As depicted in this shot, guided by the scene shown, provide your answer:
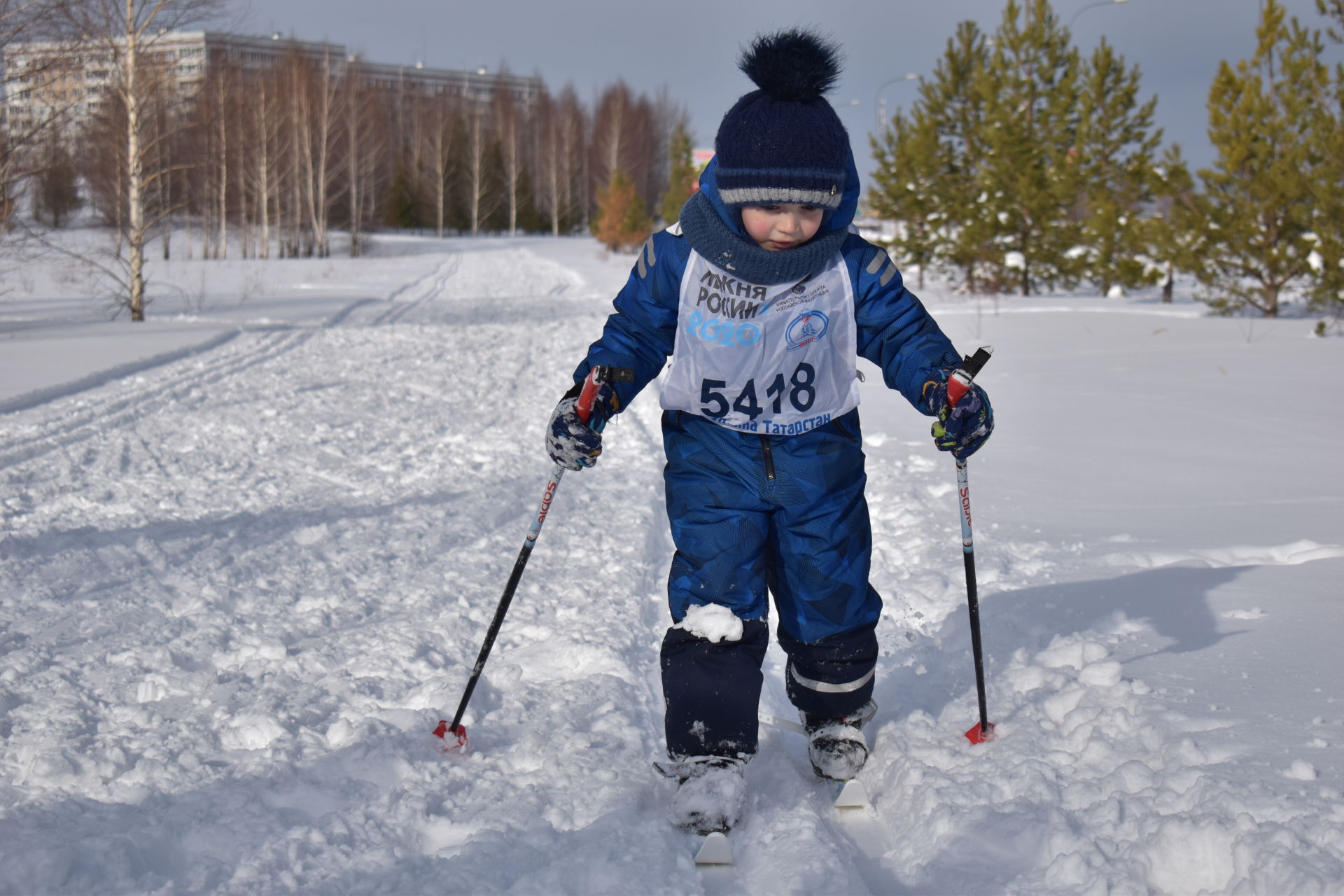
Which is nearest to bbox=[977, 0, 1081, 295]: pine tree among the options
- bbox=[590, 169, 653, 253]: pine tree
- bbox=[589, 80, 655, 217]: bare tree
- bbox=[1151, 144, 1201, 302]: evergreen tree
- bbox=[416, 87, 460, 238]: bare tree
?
bbox=[1151, 144, 1201, 302]: evergreen tree

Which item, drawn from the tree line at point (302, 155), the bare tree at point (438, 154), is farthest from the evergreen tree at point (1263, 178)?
the bare tree at point (438, 154)

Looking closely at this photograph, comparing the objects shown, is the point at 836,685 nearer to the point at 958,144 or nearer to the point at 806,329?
the point at 806,329

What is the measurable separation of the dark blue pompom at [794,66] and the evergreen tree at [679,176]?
35.1m

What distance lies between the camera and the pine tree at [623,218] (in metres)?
39.0

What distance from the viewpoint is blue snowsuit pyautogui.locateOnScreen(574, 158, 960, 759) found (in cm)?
229

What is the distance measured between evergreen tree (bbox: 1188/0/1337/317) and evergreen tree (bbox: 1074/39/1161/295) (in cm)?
392

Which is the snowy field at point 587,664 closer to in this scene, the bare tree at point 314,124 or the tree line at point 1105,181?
the tree line at point 1105,181

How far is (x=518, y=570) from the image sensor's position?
2562 mm

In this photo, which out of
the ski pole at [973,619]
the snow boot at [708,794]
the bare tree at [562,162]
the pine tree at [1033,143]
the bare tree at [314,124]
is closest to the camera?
the snow boot at [708,794]

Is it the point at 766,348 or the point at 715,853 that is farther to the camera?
the point at 766,348

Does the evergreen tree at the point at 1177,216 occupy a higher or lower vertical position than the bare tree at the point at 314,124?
lower

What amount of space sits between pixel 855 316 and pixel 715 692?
37.1 inches

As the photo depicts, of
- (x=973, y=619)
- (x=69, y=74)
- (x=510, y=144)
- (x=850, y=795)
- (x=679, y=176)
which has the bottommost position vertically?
(x=850, y=795)

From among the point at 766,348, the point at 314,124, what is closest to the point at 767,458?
the point at 766,348
